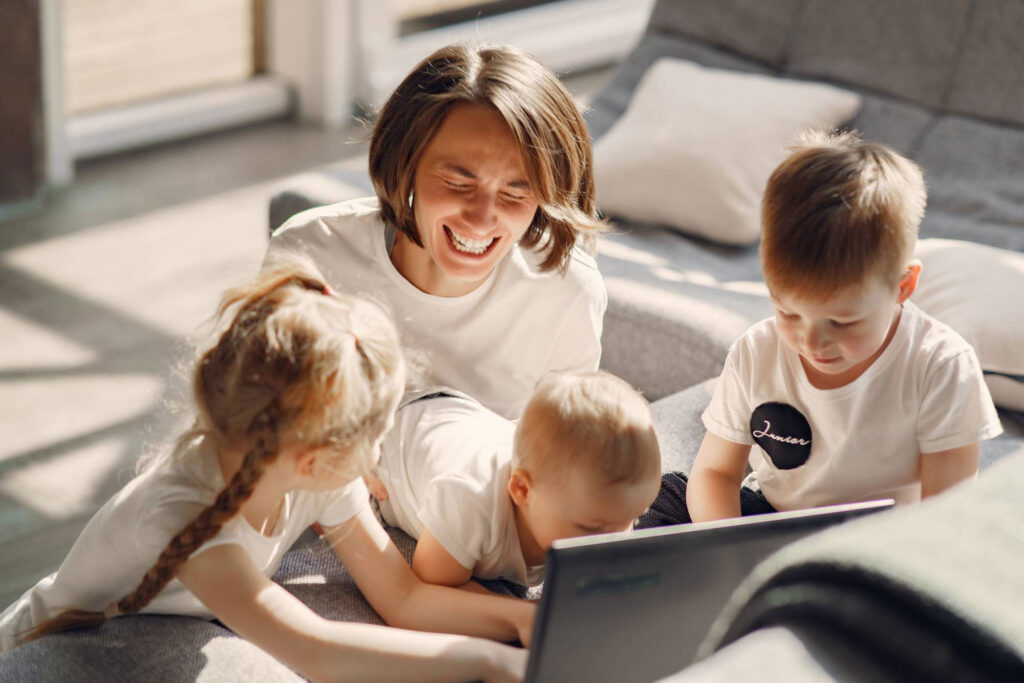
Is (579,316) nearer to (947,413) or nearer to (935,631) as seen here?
(947,413)

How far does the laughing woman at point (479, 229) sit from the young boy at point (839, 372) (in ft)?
1.06

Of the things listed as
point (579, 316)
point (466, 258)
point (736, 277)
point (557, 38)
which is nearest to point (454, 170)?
point (466, 258)

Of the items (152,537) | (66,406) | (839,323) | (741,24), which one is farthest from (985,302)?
(66,406)

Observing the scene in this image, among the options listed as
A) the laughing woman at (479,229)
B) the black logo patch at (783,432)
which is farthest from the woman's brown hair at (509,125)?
the black logo patch at (783,432)

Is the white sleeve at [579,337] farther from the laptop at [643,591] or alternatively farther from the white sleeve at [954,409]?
the laptop at [643,591]

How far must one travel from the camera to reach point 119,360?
2.70 metres

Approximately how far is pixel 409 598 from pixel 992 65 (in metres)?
1.93

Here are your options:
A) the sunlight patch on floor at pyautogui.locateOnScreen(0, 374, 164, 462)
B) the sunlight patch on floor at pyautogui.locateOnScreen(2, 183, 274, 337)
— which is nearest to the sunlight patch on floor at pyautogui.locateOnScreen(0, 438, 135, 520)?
the sunlight patch on floor at pyautogui.locateOnScreen(0, 374, 164, 462)

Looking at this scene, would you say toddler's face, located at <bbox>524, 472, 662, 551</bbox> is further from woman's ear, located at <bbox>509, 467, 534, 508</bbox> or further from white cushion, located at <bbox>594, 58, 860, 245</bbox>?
white cushion, located at <bbox>594, 58, 860, 245</bbox>

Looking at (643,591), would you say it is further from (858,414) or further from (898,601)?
(858,414)

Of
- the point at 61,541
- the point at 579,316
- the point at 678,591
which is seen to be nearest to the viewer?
the point at 678,591

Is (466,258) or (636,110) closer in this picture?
(466,258)

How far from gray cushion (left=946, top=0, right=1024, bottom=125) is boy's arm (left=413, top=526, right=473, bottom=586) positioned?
5.91 feet

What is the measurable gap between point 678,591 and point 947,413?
1.84ft
